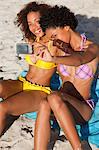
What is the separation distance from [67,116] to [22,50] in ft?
2.66

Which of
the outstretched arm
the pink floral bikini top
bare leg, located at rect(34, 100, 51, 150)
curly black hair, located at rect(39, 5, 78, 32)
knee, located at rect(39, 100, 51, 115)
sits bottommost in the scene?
bare leg, located at rect(34, 100, 51, 150)

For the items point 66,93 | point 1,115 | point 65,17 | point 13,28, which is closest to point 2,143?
point 1,115

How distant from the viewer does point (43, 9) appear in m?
4.05

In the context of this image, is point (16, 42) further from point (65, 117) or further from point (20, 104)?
point (65, 117)

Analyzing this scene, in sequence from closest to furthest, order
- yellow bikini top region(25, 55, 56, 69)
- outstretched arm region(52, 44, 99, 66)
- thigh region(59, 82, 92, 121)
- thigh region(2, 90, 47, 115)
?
outstretched arm region(52, 44, 99, 66) → thigh region(59, 82, 92, 121) → thigh region(2, 90, 47, 115) → yellow bikini top region(25, 55, 56, 69)

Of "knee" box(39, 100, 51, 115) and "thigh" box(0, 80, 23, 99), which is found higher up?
"thigh" box(0, 80, 23, 99)

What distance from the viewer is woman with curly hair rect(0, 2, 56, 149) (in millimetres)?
3869

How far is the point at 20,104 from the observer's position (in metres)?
3.87

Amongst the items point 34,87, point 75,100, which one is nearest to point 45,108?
point 75,100

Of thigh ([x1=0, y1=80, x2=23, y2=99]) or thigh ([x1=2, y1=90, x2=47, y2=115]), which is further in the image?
thigh ([x1=0, y1=80, x2=23, y2=99])

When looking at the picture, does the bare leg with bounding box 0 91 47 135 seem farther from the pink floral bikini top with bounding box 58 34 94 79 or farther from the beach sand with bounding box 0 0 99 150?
the pink floral bikini top with bounding box 58 34 94 79

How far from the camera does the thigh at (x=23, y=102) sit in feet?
12.6

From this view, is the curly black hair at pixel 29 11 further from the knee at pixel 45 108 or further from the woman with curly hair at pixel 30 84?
the knee at pixel 45 108

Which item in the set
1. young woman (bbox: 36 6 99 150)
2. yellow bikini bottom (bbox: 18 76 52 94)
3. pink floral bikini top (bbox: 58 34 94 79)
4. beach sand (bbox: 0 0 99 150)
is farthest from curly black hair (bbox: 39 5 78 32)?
beach sand (bbox: 0 0 99 150)
